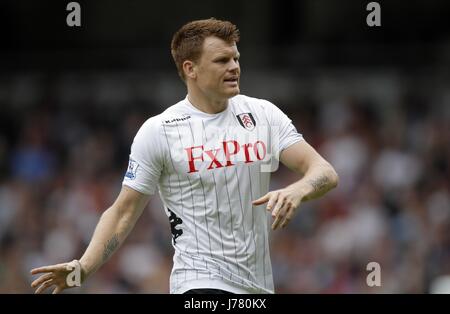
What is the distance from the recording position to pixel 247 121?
7.14 m

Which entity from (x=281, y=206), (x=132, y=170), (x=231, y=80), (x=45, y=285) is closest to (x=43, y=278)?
(x=45, y=285)

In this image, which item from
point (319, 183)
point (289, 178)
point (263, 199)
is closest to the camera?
point (263, 199)

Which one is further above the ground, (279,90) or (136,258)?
(279,90)

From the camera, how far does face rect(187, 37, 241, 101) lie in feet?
23.2

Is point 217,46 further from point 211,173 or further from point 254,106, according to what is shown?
point 211,173

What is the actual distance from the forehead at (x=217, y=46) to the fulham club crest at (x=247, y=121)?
433 mm

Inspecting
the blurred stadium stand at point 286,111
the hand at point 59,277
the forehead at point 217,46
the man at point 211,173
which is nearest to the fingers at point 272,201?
the man at point 211,173

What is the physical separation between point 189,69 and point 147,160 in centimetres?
70

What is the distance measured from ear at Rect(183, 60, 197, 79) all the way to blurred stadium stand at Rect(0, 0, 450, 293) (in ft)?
16.9

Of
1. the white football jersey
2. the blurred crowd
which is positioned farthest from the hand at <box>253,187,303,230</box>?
the blurred crowd

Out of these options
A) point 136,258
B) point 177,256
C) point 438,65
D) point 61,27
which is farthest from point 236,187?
point 61,27
